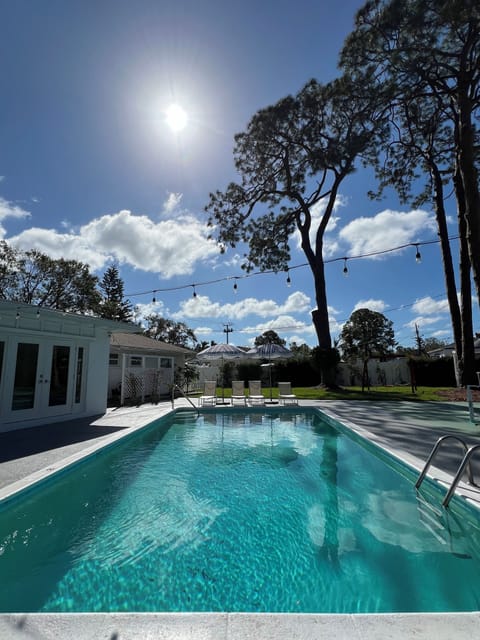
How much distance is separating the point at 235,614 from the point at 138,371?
44.7 feet

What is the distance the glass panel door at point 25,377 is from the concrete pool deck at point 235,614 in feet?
2.87

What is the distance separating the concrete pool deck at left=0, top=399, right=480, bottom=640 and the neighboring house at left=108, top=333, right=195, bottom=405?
153 inches

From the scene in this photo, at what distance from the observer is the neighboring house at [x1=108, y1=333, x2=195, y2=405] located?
45.2ft

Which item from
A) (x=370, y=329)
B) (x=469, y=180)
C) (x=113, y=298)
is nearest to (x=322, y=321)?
(x=469, y=180)

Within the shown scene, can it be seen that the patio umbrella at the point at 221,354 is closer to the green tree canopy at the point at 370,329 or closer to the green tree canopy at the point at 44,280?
the green tree canopy at the point at 44,280

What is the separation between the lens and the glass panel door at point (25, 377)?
751 cm

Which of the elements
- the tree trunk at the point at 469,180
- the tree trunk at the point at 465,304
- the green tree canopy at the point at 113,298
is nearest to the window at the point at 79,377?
the tree trunk at the point at 469,180

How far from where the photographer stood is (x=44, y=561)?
285 cm

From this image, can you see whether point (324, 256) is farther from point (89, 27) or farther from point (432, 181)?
point (89, 27)

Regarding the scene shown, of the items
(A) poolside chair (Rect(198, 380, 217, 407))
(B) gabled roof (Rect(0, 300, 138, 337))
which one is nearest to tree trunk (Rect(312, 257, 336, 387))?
(A) poolside chair (Rect(198, 380, 217, 407))

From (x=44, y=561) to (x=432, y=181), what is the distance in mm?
21893

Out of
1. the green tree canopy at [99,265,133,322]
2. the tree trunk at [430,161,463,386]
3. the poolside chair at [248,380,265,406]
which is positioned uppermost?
the green tree canopy at [99,265,133,322]

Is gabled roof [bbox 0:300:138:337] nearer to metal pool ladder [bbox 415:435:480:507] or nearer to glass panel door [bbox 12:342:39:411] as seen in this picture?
glass panel door [bbox 12:342:39:411]

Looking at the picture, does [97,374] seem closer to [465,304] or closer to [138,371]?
[138,371]
